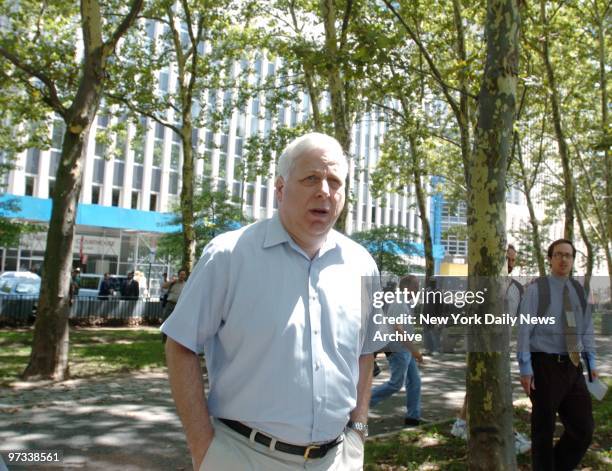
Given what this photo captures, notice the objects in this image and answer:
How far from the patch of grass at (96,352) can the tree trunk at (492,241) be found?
8109mm

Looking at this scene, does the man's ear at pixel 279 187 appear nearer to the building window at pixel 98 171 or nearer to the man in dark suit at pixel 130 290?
the man in dark suit at pixel 130 290

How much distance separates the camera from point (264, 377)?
91.2 inches

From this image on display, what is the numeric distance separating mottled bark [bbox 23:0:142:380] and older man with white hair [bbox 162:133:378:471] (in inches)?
342

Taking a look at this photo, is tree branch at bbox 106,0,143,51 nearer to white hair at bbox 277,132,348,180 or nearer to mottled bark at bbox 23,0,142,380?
mottled bark at bbox 23,0,142,380

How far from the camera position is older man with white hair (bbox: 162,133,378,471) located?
230 centimetres

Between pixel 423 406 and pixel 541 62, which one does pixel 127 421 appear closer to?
pixel 423 406

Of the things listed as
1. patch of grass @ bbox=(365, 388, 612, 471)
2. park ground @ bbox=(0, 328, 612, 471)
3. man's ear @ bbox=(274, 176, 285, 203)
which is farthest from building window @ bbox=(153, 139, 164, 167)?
man's ear @ bbox=(274, 176, 285, 203)

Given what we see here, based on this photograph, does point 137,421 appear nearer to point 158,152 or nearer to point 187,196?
point 187,196

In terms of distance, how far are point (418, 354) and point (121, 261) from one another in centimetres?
3930

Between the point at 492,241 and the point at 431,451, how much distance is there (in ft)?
8.67

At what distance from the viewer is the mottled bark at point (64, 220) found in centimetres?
1021

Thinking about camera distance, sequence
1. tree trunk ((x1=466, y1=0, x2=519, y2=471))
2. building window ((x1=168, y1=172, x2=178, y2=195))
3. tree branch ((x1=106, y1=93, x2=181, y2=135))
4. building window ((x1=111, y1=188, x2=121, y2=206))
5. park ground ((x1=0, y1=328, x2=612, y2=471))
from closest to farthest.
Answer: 1. tree trunk ((x1=466, y1=0, x2=519, y2=471))
2. park ground ((x1=0, y1=328, x2=612, y2=471))
3. tree branch ((x1=106, y1=93, x2=181, y2=135))
4. building window ((x1=111, y1=188, x2=121, y2=206))
5. building window ((x1=168, y1=172, x2=178, y2=195))

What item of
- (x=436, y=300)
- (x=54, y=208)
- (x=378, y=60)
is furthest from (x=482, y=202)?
(x=54, y=208)

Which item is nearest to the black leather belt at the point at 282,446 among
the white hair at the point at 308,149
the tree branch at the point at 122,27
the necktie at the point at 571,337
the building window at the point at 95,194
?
the white hair at the point at 308,149
